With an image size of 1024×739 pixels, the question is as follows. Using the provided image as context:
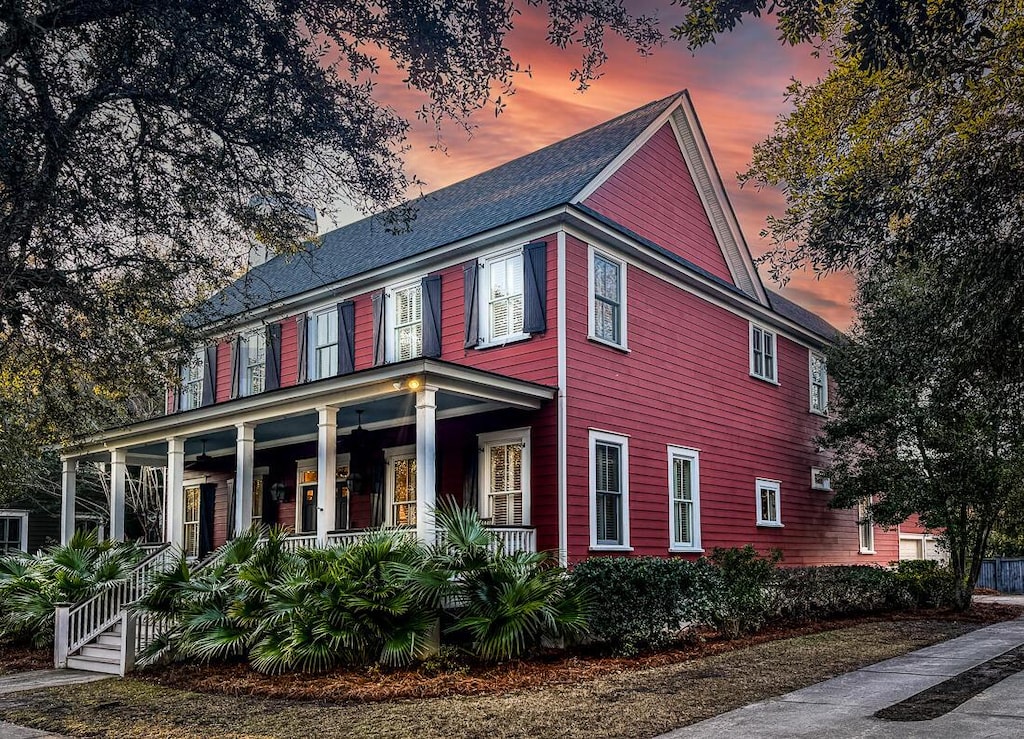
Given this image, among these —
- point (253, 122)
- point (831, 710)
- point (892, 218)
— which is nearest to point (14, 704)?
point (253, 122)

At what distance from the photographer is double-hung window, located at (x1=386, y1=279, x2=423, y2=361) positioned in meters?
16.9

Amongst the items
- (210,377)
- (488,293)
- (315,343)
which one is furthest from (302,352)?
(488,293)

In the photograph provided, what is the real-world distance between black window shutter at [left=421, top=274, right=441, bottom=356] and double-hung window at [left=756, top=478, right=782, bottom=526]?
25.0ft

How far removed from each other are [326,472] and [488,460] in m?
2.88

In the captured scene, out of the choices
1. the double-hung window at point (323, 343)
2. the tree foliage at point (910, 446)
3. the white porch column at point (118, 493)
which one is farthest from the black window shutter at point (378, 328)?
the tree foliage at point (910, 446)

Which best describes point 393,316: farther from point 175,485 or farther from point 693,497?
point 693,497

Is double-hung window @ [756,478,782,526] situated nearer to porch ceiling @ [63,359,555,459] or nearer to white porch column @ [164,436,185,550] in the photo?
porch ceiling @ [63,359,555,459]

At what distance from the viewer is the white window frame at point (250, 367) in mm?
20016

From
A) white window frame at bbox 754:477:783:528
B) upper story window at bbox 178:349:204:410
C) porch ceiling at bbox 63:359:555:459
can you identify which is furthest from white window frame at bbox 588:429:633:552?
upper story window at bbox 178:349:204:410

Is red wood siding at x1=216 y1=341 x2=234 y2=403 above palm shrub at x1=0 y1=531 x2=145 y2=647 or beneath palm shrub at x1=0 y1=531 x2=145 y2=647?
above

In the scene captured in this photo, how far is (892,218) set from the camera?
436 inches

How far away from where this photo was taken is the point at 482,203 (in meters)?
17.9

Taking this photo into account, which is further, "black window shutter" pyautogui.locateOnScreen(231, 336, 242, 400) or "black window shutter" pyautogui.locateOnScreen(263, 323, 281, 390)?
"black window shutter" pyautogui.locateOnScreen(231, 336, 242, 400)

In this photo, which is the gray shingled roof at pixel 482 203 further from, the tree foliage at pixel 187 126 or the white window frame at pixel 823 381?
the white window frame at pixel 823 381
